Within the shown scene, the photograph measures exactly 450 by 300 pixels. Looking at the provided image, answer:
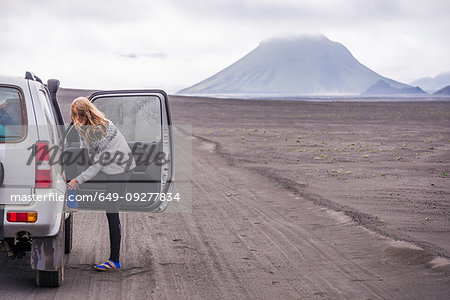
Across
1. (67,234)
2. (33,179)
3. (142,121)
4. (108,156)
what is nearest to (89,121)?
(108,156)

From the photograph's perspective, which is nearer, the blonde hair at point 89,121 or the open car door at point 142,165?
the blonde hair at point 89,121

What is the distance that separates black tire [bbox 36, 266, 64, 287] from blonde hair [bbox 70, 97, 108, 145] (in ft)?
4.33

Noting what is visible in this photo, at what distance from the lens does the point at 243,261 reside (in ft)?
24.3

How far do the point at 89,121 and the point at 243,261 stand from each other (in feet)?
7.99

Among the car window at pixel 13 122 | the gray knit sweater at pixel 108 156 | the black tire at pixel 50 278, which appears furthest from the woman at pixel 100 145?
the black tire at pixel 50 278

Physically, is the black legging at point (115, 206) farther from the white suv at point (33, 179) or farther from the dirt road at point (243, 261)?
the dirt road at point (243, 261)

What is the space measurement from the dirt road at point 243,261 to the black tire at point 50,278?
8 centimetres

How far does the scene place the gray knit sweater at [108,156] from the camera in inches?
254

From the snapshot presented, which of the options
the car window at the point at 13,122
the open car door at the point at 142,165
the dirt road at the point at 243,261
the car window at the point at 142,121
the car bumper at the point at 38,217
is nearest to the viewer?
the car bumper at the point at 38,217

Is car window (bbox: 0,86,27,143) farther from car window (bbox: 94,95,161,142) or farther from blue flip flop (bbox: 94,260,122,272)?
car window (bbox: 94,95,161,142)

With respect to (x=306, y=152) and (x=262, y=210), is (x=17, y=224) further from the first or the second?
(x=306, y=152)

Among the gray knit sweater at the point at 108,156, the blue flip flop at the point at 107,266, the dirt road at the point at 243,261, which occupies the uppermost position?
the gray knit sweater at the point at 108,156

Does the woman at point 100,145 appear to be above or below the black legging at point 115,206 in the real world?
above

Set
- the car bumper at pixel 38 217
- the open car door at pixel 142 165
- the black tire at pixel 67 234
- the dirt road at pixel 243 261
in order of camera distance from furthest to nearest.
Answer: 1. the black tire at pixel 67 234
2. the open car door at pixel 142 165
3. the dirt road at pixel 243 261
4. the car bumper at pixel 38 217
